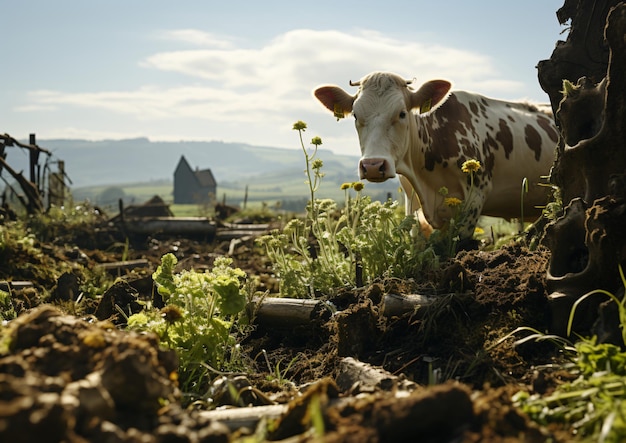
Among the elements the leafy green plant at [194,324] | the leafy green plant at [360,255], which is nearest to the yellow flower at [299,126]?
the leafy green plant at [360,255]

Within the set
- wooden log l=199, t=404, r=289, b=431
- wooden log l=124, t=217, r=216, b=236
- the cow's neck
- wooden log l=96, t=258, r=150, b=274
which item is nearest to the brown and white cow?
the cow's neck

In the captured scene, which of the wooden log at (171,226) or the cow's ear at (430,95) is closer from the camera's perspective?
the cow's ear at (430,95)

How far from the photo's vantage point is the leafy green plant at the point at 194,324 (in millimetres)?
3904

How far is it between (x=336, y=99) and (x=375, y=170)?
138 cm

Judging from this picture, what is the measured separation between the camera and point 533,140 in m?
8.27

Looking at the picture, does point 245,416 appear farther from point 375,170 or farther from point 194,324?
point 375,170

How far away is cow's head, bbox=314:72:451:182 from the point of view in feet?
21.2

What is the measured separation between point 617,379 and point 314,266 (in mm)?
3702

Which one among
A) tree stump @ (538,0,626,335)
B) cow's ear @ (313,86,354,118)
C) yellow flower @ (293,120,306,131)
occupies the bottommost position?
tree stump @ (538,0,626,335)

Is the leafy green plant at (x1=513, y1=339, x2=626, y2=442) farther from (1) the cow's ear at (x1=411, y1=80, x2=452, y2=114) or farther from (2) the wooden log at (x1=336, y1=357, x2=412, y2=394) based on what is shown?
(1) the cow's ear at (x1=411, y1=80, x2=452, y2=114)

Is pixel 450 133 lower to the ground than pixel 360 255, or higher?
higher

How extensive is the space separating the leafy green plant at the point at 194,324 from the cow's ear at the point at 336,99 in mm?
3522

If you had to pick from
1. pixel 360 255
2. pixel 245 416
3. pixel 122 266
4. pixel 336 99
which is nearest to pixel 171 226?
pixel 122 266

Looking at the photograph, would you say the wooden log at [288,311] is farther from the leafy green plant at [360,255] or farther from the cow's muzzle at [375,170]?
the cow's muzzle at [375,170]
